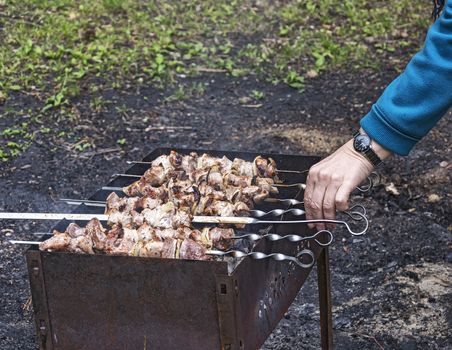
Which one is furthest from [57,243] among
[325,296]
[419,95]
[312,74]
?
[312,74]

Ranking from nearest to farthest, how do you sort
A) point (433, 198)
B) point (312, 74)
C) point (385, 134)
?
1. point (385, 134)
2. point (433, 198)
3. point (312, 74)

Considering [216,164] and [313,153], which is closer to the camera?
[216,164]

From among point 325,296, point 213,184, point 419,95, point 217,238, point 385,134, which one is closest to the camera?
point 419,95

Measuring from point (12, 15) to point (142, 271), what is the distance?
677 centimetres

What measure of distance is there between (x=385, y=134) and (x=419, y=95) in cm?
20

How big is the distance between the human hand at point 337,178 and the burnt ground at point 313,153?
1.78 meters

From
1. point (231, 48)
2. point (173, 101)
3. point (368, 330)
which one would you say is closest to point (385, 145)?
point (368, 330)

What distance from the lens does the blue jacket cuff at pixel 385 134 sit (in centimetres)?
→ 295

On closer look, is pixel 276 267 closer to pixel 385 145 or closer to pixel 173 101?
pixel 385 145

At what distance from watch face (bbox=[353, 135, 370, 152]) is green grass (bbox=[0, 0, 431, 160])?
457cm

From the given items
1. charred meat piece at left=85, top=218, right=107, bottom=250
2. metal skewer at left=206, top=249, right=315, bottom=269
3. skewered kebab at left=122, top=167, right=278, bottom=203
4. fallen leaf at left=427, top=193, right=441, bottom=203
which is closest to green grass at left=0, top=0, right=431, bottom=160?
fallen leaf at left=427, top=193, right=441, bottom=203

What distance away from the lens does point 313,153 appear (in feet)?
21.9

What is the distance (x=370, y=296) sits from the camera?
501 centimetres

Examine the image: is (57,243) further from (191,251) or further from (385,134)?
(385,134)
